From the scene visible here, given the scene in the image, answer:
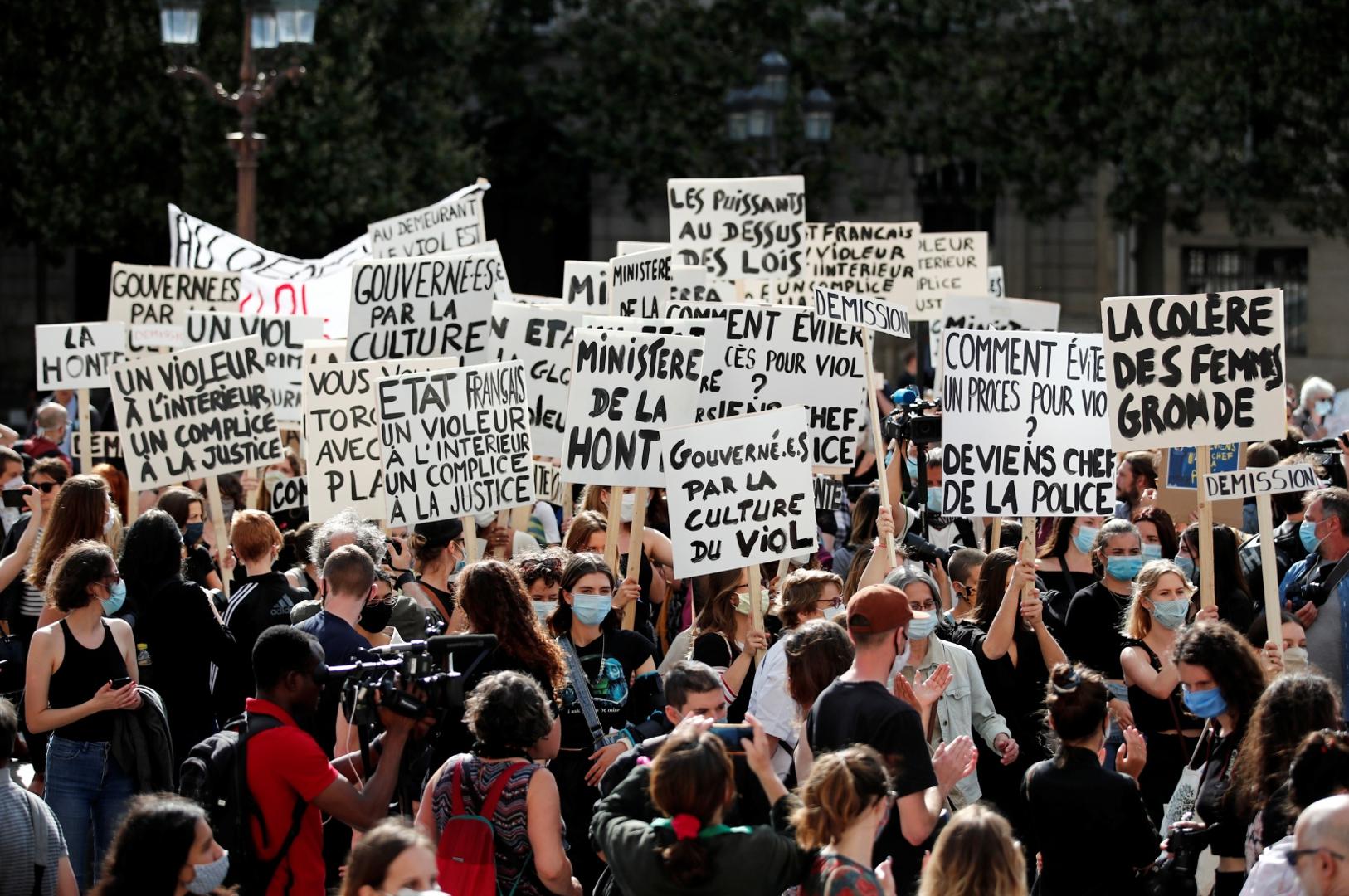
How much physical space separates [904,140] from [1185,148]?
4456 mm

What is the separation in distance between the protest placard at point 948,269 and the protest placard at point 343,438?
247 inches

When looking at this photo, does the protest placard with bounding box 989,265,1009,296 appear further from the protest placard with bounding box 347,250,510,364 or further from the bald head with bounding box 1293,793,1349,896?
the bald head with bounding box 1293,793,1349,896

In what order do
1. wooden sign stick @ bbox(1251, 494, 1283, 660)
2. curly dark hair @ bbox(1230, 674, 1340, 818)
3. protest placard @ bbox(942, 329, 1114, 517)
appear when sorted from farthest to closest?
protest placard @ bbox(942, 329, 1114, 517)
wooden sign stick @ bbox(1251, 494, 1283, 660)
curly dark hair @ bbox(1230, 674, 1340, 818)

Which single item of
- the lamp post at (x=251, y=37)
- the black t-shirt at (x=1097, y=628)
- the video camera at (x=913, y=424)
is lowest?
the black t-shirt at (x=1097, y=628)

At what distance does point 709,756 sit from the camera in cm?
504

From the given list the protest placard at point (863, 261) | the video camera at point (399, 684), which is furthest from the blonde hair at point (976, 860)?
the protest placard at point (863, 261)

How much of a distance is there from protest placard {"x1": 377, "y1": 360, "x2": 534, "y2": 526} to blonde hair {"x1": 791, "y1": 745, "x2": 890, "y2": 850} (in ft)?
16.5

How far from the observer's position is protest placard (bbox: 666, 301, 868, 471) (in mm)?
10898

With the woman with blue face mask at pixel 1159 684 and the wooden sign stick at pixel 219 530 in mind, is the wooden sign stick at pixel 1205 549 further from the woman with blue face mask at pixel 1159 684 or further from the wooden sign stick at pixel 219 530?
the wooden sign stick at pixel 219 530

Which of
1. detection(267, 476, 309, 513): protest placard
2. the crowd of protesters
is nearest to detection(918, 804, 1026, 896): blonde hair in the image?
the crowd of protesters

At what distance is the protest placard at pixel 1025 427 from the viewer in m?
9.59

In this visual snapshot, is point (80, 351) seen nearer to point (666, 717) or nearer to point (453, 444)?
point (453, 444)

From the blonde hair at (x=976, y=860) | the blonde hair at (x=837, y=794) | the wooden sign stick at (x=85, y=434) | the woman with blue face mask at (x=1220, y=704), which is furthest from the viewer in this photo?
the wooden sign stick at (x=85, y=434)

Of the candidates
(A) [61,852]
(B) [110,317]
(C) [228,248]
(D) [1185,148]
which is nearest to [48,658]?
(A) [61,852]
